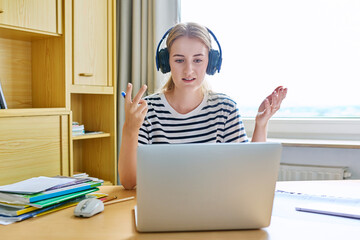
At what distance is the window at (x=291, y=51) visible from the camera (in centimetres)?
244

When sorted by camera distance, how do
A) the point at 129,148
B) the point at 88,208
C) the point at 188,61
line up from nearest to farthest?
1. the point at 88,208
2. the point at 129,148
3. the point at 188,61

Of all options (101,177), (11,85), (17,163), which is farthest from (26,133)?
(101,177)

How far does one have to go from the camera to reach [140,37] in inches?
111

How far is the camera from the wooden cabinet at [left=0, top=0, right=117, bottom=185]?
6.65 feet

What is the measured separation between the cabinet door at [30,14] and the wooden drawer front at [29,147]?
521mm

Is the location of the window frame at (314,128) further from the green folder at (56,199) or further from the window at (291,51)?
the green folder at (56,199)

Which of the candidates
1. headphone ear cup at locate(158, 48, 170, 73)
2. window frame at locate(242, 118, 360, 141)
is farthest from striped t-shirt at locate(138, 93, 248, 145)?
window frame at locate(242, 118, 360, 141)

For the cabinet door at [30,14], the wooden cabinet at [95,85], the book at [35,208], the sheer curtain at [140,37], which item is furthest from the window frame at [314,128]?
the book at [35,208]

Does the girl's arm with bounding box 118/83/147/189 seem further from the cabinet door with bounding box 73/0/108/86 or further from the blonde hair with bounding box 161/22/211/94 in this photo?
the cabinet door with bounding box 73/0/108/86

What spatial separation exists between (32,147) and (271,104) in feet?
4.61

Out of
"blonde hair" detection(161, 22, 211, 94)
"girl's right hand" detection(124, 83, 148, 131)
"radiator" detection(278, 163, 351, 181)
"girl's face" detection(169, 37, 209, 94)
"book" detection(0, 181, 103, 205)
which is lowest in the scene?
"radiator" detection(278, 163, 351, 181)

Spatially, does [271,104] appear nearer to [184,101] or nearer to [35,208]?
[184,101]

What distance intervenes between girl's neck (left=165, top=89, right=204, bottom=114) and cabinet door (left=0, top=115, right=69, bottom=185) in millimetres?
905

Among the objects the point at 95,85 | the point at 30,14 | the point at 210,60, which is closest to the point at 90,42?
the point at 95,85
